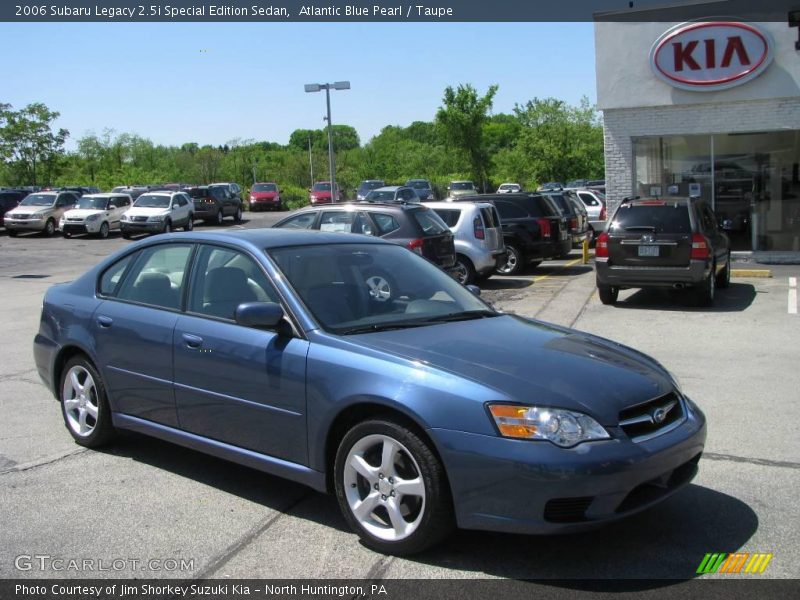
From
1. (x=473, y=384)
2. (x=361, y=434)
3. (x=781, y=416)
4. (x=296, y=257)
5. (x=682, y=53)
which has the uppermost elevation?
(x=682, y=53)

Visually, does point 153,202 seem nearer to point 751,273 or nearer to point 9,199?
point 9,199

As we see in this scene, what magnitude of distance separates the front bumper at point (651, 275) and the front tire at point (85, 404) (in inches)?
352

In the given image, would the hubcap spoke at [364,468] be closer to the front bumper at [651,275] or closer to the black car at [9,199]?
the front bumper at [651,275]

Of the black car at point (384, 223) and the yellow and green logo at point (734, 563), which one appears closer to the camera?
the yellow and green logo at point (734, 563)

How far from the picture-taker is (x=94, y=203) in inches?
1310

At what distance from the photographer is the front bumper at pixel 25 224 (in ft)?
108

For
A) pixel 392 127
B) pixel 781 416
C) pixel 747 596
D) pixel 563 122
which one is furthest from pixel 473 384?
pixel 392 127

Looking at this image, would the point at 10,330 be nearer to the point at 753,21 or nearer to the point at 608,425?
the point at 608,425

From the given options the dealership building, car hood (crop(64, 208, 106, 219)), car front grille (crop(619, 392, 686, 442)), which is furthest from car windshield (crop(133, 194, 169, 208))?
car front grille (crop(619, 392, 686, 442))

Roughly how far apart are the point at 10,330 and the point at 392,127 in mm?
130377

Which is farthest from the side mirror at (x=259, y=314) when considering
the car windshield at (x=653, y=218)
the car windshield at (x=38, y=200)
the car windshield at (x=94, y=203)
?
the car windshield at (x=38, y=200)

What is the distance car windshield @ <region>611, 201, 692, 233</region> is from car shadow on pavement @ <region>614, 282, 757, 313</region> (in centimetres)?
118

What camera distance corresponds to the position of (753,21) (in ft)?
55.6

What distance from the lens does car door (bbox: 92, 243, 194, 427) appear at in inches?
199
